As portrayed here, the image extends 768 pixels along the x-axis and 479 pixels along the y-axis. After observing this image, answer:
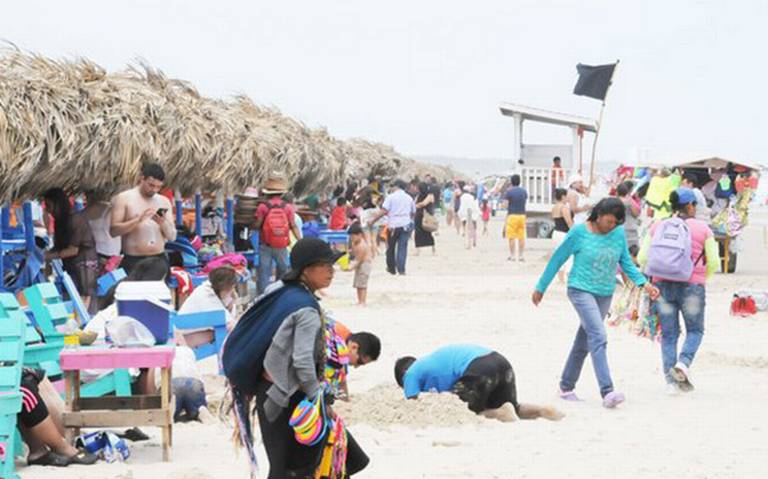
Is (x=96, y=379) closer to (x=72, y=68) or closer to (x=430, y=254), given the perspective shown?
(x=72, y=68)

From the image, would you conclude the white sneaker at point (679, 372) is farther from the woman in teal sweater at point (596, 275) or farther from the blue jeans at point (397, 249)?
the blue jeans at point (397, 249)

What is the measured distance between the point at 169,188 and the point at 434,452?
24.5 ft

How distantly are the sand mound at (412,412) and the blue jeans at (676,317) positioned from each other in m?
2.16

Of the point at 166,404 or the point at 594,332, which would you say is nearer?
the point at 166,404

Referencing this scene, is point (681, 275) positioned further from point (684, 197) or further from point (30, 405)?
point (30, 405)

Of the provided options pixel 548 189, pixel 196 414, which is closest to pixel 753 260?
pixel 548 189

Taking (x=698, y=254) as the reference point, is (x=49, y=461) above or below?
below

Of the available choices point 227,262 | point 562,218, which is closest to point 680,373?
point 227,262

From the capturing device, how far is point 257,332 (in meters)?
5.50

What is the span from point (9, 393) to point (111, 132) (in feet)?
18.2

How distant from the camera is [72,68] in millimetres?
12195

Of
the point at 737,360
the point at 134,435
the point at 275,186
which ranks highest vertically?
the point at 275,186

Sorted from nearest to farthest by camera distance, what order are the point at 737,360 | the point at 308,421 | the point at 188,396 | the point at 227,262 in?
1. the point at 308,421
2. the point at 188,396
3. the point at 737,360
4. the point at 227,262

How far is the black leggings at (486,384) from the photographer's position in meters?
8.82
